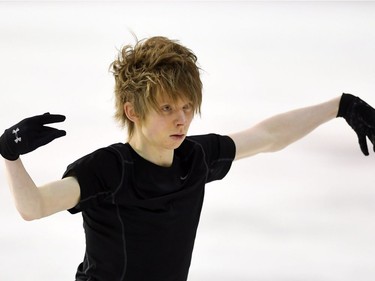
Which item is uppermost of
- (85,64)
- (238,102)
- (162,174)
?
(85,64)

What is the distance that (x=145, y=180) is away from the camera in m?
3.14

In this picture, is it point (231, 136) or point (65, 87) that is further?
point (65, 87)

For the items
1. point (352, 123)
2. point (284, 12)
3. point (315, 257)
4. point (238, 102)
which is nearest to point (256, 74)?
point (238, 102)

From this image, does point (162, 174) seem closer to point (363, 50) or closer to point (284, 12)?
point (363, 50)

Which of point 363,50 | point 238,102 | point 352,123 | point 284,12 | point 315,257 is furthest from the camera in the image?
point 284,12

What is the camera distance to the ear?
124 inches

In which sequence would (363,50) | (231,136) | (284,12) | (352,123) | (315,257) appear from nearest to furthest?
(231,136) < (352,123) < (315,257) < (363,50) < (284,12)

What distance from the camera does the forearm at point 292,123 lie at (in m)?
3.63

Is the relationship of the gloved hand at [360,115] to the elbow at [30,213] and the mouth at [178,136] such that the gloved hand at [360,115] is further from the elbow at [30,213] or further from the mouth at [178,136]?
the elbow at [30,213]

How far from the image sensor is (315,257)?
4531 mm

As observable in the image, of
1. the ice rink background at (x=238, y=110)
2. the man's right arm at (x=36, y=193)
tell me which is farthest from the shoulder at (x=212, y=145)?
the ice rink background at (x=238, y=110)

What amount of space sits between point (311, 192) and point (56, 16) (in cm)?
259

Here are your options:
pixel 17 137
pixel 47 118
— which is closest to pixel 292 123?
pixel 47 118

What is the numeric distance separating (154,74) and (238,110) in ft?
7.72
